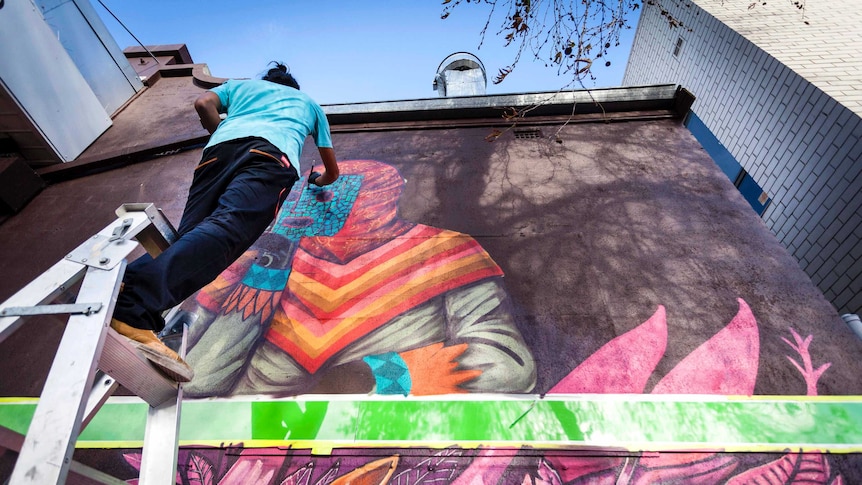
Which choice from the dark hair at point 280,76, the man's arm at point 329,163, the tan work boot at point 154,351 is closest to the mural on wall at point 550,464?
the tan work boot at point 154,351

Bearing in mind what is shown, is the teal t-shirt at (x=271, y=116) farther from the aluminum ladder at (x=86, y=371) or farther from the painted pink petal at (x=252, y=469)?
the painted pink petal at (x=252, y=469)

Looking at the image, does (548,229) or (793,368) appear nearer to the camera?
(793,368)

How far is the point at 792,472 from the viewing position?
2285 millimetres

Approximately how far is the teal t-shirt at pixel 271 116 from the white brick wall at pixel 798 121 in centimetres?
636

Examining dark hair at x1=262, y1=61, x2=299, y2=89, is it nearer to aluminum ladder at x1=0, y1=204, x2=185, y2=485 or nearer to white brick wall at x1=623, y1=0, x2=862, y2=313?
aluminum ladder at x1=0, y1=204, x2=185, y2=485

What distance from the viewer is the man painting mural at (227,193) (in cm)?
170

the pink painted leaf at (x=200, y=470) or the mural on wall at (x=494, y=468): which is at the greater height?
the mural on wall at (x=494, y=468)

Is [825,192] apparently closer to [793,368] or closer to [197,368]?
[793,368]

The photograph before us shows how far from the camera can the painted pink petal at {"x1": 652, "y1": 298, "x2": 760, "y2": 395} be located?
2682mm

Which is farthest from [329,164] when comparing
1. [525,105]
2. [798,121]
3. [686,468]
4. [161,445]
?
[798,121]

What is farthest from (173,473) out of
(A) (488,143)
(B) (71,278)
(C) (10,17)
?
(C) (10,17)

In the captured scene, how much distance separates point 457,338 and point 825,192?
6.26 metres

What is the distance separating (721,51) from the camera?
7410 mm

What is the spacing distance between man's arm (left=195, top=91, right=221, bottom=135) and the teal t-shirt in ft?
0.31
